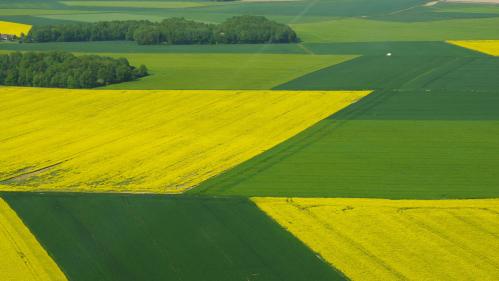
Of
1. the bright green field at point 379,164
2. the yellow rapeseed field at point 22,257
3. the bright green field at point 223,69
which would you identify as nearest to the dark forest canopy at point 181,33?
the bright green field at point 223,69

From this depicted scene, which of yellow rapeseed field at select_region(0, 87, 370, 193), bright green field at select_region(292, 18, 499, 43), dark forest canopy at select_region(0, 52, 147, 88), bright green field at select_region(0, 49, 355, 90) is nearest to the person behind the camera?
yellow rapeseed field at select_region(0, 87, 370, 193)

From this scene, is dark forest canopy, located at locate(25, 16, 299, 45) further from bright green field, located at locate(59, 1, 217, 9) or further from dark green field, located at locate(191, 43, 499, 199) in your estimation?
bright green field, located at locate(59, 1, 217, 9)

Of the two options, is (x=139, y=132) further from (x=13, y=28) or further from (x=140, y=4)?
(x=140, y=4)

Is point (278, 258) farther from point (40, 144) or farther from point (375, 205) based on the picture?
point (40, 144)

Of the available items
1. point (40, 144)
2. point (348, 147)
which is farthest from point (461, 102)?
point (40, 144)

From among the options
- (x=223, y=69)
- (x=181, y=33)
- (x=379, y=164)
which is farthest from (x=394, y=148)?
(x=181, y=33)

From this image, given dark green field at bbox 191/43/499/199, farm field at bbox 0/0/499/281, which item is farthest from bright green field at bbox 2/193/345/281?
dark green field at bbox 191/43/499/199

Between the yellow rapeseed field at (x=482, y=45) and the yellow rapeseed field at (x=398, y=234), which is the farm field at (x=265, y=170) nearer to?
the yellow rapeseed field at (x=398, y=234)
